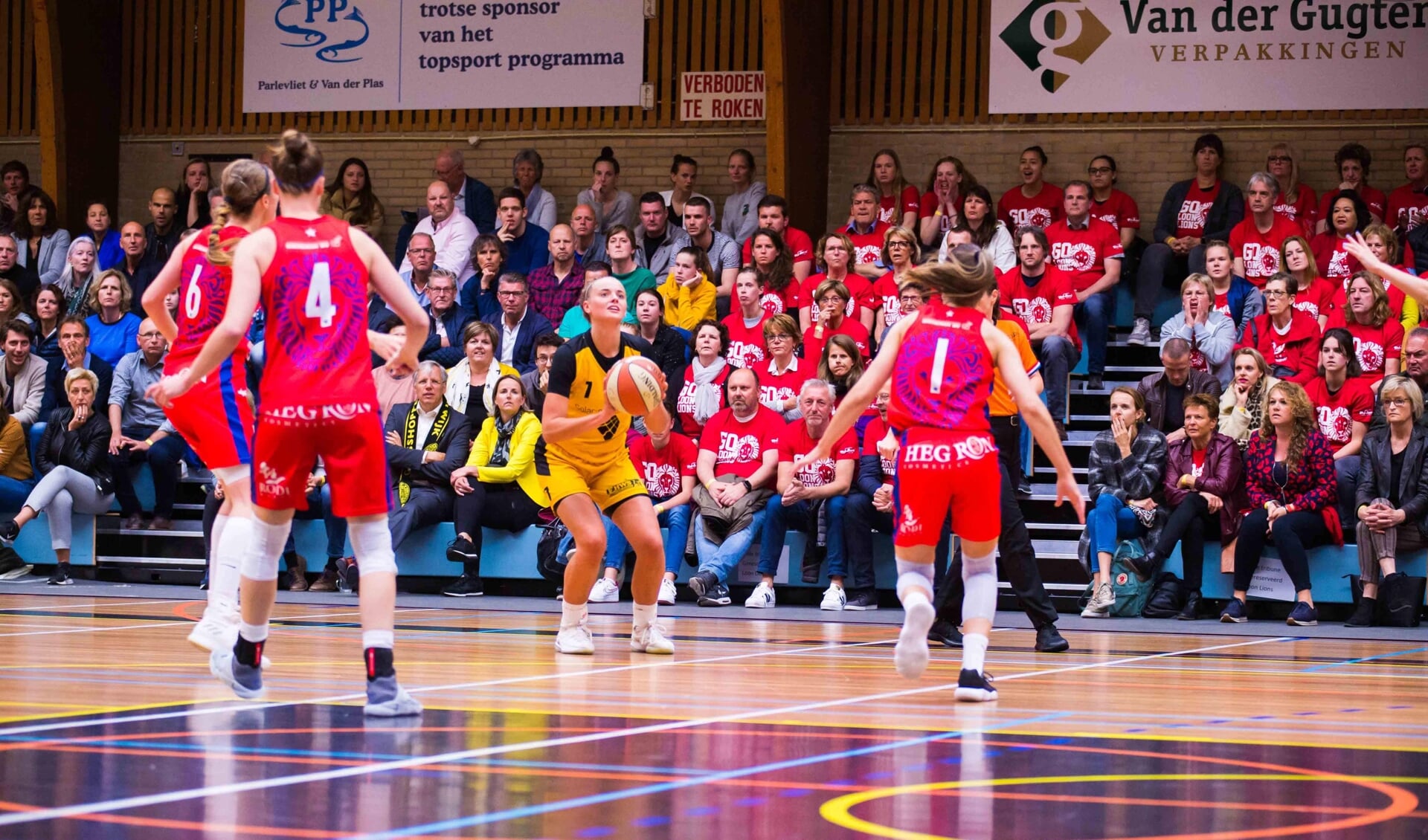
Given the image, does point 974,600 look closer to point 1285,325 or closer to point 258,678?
point 258,678

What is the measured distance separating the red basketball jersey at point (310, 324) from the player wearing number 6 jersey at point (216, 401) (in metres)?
1.27

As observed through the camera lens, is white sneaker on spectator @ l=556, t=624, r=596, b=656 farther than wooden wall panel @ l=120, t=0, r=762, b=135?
No

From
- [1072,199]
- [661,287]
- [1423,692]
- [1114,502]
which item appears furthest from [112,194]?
[1423,692]

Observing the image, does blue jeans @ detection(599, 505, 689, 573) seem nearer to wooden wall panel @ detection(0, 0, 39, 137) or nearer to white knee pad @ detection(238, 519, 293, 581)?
white knee pad @ detection(238, 519, 293, 581)

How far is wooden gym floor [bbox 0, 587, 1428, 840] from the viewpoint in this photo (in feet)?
12.3

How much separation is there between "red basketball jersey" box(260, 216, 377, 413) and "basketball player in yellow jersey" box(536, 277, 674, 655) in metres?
2.20

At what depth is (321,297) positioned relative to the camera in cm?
561

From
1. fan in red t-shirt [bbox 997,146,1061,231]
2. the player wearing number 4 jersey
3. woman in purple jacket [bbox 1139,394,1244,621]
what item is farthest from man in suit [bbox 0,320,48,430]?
the player wearing number 4 jersey

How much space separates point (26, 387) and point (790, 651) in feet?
28.0

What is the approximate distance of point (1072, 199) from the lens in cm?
1459

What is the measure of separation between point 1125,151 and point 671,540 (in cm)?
680

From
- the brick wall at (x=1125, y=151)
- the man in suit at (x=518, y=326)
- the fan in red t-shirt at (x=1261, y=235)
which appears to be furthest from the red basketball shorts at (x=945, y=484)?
the brick wall at (x=1125, y=151)

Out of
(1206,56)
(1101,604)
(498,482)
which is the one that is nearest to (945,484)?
(1101,604)

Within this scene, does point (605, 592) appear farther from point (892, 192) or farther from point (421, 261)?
point (892, 192)
